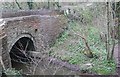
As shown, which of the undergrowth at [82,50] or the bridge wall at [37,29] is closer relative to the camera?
the undergrowth at [82,50]

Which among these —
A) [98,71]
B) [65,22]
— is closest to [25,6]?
[65,22]

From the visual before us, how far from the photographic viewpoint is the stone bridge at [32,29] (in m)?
11.6

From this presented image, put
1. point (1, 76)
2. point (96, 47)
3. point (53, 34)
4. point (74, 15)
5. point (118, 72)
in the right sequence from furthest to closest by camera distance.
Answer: point (74, 15)
point (53, 34)
point (96, 47)
point (118, 72)
point (1, 76)

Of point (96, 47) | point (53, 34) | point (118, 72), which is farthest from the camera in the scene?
point (53, 34)

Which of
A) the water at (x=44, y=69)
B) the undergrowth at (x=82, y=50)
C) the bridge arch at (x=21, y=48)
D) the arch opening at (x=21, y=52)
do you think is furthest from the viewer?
the bridge arch at (x=21, y=48)

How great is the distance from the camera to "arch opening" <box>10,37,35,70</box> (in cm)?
1243

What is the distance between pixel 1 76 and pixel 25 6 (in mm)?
8458

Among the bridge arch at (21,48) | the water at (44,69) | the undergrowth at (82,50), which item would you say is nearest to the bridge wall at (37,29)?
the bridge arch at (21,48)

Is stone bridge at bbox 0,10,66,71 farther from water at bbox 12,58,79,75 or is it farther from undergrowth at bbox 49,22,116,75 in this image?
water at bbox 12,58,79,75

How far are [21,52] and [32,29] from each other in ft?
3.93

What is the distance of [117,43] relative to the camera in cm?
1329

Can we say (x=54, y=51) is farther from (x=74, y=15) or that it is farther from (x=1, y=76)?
(x=1, y=76)

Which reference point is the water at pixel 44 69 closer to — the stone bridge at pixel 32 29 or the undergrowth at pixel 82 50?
the undergrowth at pixel 82 50

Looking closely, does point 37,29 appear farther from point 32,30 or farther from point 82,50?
point 82,50
